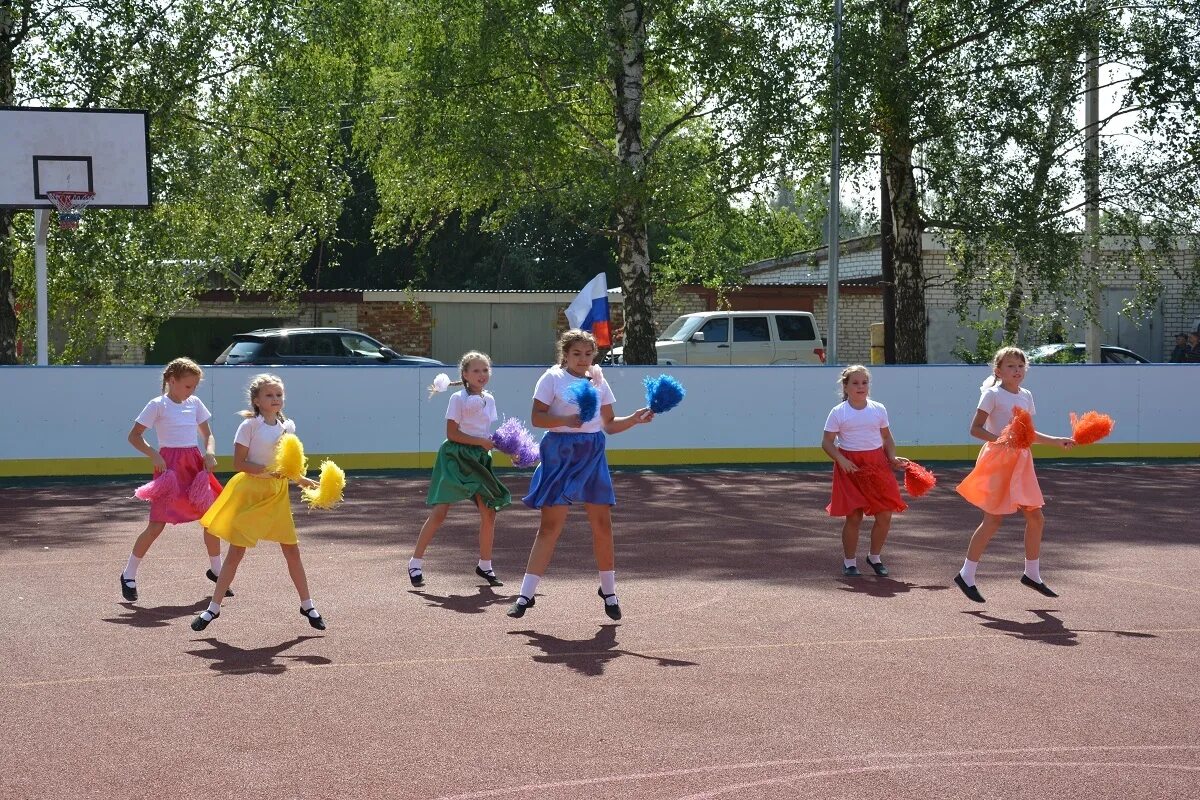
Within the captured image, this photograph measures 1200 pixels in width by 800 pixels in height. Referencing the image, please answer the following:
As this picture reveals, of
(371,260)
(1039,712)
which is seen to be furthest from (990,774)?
(371,260)

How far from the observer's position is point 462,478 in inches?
404

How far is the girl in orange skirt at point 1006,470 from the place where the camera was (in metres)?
9.61

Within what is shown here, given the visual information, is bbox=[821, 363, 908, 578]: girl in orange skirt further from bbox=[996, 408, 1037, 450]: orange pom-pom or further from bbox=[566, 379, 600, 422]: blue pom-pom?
bbox=[566, 379, 600, 422]: blue pom-pom

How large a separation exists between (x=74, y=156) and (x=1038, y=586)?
15744 mm

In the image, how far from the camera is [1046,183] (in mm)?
25500

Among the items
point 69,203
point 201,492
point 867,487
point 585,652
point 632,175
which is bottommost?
point 585,652

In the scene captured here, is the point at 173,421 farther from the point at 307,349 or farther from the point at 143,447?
the point at 307,349

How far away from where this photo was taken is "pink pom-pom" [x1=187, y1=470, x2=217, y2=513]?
32.0 feet

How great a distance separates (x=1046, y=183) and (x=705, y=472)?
918cm

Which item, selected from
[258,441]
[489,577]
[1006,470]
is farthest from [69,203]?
[1006,470]

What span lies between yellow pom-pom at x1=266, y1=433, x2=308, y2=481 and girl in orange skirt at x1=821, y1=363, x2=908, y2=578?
3901 millimetres

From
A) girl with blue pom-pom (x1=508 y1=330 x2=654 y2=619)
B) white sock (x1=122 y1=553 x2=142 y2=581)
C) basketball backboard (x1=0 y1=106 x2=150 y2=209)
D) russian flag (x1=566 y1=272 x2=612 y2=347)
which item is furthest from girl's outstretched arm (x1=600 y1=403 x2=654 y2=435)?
basketball backboard (x1=0 y1=106 x2=150 y2=209)

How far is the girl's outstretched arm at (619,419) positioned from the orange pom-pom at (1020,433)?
2.57m

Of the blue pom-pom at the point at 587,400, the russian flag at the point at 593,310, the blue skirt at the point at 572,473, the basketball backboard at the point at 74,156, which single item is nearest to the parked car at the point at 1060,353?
the russian flag at the point at 593,310
